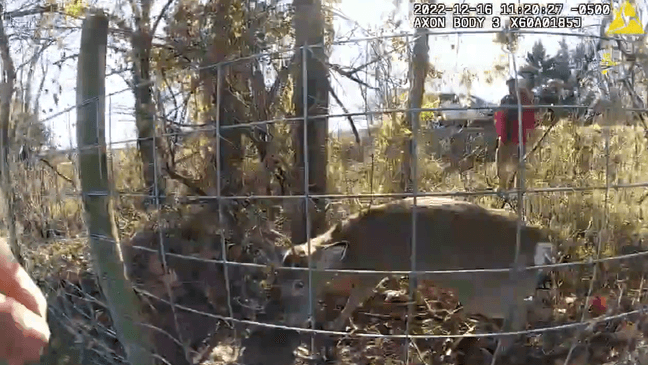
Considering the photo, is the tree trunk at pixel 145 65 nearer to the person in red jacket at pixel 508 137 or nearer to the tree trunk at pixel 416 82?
the tree trunk at pixel 416 82

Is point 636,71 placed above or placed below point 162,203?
above

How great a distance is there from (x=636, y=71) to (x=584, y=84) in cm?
15

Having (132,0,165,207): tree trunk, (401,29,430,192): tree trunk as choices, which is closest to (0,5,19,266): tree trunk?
(132,0,165,207): tree trunk

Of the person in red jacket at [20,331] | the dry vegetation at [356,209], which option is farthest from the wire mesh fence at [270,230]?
the person in red jacket at [20,331]

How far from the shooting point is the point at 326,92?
65.6 inches

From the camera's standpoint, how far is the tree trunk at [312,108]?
65.2 inches

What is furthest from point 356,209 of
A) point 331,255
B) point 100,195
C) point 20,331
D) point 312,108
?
point 20,331

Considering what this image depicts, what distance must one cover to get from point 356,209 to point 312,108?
393 millimetres

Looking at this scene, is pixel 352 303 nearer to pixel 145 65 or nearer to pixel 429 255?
pixel 429 255

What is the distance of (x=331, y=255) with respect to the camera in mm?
1681

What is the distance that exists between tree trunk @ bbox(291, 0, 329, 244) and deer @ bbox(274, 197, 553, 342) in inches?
5.3

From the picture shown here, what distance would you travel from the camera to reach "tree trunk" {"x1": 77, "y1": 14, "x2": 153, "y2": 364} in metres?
1.47

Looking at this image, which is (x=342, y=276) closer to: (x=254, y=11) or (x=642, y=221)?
(x=254, y=11)

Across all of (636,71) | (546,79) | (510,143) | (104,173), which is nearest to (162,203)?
(104,173)
